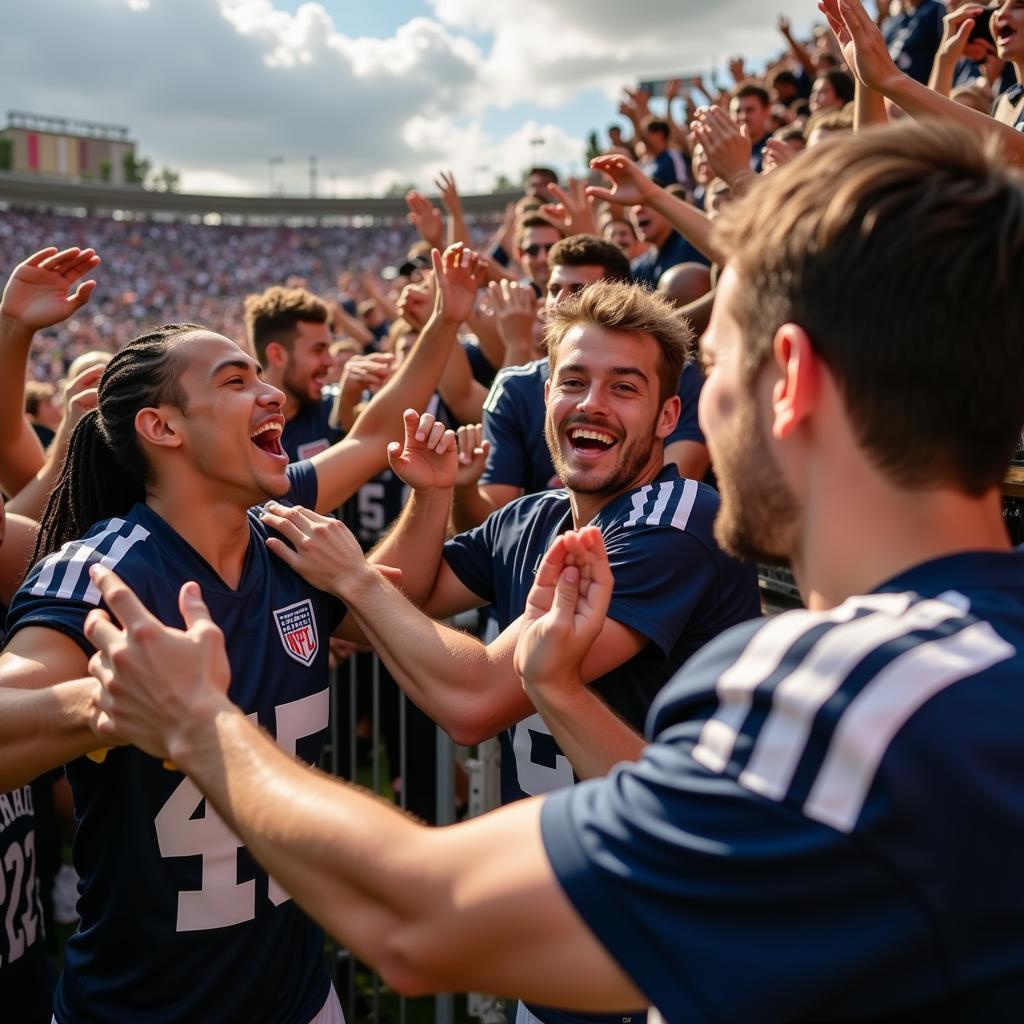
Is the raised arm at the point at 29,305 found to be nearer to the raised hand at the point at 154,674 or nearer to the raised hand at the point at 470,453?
the raised hand at the point at 470,453

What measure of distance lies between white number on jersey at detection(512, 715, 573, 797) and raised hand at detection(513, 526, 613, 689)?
2.21 feet

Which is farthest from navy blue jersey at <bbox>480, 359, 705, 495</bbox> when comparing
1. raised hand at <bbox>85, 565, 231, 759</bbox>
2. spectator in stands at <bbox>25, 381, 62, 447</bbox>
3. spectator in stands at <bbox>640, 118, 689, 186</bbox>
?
spectator in stands at <bbox>640, 118, 689, 186</bbox>

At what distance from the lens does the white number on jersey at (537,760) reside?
252cm

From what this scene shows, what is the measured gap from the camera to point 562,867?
108 cm

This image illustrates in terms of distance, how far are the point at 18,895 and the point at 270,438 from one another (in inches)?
61.0

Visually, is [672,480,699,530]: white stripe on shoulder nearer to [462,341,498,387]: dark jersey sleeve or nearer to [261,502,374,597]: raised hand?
[261,502,374,597]: raised hand

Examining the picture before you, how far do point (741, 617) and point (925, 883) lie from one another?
1.58m

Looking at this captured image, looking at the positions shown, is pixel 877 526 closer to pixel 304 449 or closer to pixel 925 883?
pixel 925 883

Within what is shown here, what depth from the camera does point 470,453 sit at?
3.25 m

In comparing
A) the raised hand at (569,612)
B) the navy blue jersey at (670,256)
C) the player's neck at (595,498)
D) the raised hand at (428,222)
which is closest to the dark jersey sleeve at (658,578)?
the player's neck at (595,498)

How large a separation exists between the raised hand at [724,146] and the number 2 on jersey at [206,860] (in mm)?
3166

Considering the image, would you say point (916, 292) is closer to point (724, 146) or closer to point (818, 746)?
point (818, 746)

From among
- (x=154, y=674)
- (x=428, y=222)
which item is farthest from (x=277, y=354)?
(x=154, y=674)

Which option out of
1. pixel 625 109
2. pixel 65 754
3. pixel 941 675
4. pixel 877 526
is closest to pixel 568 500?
pixel 65 754
